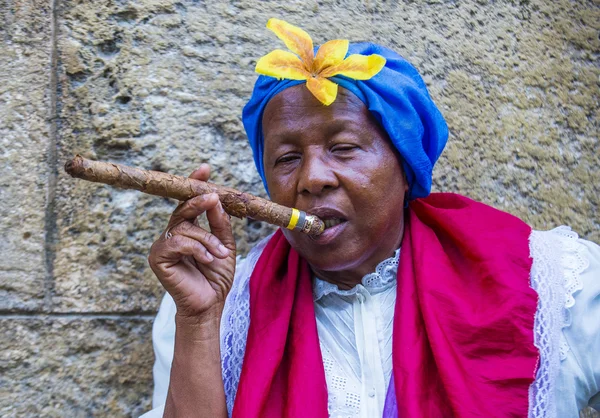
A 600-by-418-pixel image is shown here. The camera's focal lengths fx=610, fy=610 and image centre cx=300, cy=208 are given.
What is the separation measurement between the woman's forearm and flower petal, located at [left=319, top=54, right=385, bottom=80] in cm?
67

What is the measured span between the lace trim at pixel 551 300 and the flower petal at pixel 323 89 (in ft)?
2.02

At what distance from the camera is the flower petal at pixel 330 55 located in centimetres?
149

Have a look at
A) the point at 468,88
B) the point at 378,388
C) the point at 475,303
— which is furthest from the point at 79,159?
the point at 468,88

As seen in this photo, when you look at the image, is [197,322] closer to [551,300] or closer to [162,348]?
[162,348]

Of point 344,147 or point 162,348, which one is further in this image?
point 162,348

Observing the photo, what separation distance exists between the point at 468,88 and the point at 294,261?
3.34 ft

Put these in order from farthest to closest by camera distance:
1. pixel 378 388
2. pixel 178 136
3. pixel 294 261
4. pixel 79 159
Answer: pixel 178 136
pixel 294 261
pixel 378 388
pixel 79 159

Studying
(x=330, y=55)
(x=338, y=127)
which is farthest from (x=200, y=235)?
(x=330, y=55)

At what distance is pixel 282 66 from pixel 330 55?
0.40ft

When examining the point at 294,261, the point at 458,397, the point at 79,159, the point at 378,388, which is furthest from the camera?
the point at 294,261

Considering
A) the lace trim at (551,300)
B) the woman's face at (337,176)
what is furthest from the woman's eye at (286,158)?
the lace trim at (551,300)

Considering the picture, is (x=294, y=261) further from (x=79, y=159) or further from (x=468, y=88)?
(x=468, y=88)

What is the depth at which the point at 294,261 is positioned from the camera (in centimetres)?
168

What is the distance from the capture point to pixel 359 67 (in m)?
1.48
